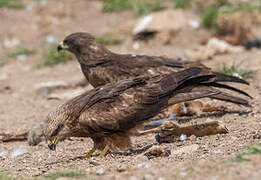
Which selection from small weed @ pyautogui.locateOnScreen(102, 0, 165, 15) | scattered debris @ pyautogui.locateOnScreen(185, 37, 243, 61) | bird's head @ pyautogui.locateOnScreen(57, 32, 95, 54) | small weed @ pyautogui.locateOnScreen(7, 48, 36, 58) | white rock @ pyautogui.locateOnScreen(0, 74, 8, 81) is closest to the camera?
bird's head @ pyautogui.locateOnScreen(57, 32, 95, 54)

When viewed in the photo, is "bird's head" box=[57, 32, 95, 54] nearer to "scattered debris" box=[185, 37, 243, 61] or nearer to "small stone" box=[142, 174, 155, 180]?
"scattered debris" box=[185, 37, 243, 61]

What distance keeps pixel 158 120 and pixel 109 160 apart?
5.95 ft

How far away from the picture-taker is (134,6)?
14500 millimetres

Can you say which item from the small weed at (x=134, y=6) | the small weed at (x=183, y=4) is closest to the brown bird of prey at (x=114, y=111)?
the small weed at (x=134, y=6)

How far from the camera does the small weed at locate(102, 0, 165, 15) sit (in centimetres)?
1412

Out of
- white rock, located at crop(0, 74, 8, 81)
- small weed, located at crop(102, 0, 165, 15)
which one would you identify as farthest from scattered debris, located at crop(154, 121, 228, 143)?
small weed, located at crop(102, 0, 165, 15)

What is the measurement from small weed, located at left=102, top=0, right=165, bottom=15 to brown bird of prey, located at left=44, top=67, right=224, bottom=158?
25.2ft

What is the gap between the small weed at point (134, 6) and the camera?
14.1 m

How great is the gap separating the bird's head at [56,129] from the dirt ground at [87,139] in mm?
258

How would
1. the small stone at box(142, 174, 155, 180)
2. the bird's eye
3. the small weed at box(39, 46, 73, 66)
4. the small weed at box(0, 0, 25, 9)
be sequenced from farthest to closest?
the small weed at box(0, 0, 25, 9)
the small weed at box(39, 46, 73, 66)
the bird's eye
the small stone at box(142, 174, 155, 180)

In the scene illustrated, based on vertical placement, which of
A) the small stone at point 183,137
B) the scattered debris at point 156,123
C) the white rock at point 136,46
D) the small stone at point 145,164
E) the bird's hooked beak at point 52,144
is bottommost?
the scattered debris at point 156,123

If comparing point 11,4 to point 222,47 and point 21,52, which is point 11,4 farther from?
point 222,47

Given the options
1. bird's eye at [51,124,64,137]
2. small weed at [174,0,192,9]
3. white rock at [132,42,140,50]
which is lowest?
white rock at [132,42,140,50]

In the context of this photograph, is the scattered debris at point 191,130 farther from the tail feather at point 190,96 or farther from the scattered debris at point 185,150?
the scattered debris at point 185,150
